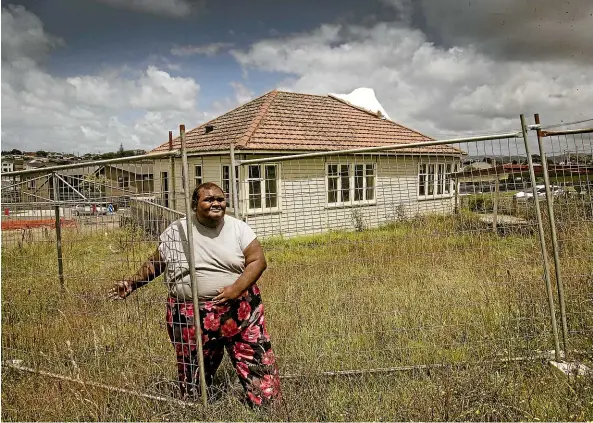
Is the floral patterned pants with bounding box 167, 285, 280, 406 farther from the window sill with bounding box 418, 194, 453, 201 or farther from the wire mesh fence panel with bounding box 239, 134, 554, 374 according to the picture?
the window sill with bounding box 418, 194, 453, 201

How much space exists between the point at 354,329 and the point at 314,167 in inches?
184

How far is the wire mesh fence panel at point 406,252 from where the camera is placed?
4.34 metres

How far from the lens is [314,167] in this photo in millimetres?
8891

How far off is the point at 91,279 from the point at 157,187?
105 centimetres

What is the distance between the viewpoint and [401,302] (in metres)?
5.39

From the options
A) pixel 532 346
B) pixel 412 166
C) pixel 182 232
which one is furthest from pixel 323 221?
pixel 532 346

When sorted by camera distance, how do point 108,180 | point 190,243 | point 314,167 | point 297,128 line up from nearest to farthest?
1. point 190,243
2. point 108,180
3. point 314,167
4. point 297,128

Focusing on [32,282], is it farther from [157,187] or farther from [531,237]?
[531,237]

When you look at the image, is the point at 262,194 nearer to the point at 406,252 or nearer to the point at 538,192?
the point at 406,252

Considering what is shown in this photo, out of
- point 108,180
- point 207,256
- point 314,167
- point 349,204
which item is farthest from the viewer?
point 314,167

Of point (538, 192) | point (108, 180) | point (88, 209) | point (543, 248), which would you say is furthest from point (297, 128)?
point (543, 248)

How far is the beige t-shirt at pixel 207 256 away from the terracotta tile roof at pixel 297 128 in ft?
36.6

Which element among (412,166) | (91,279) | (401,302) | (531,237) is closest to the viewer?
(91,279)

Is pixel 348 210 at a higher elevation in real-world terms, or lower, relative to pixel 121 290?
higher
